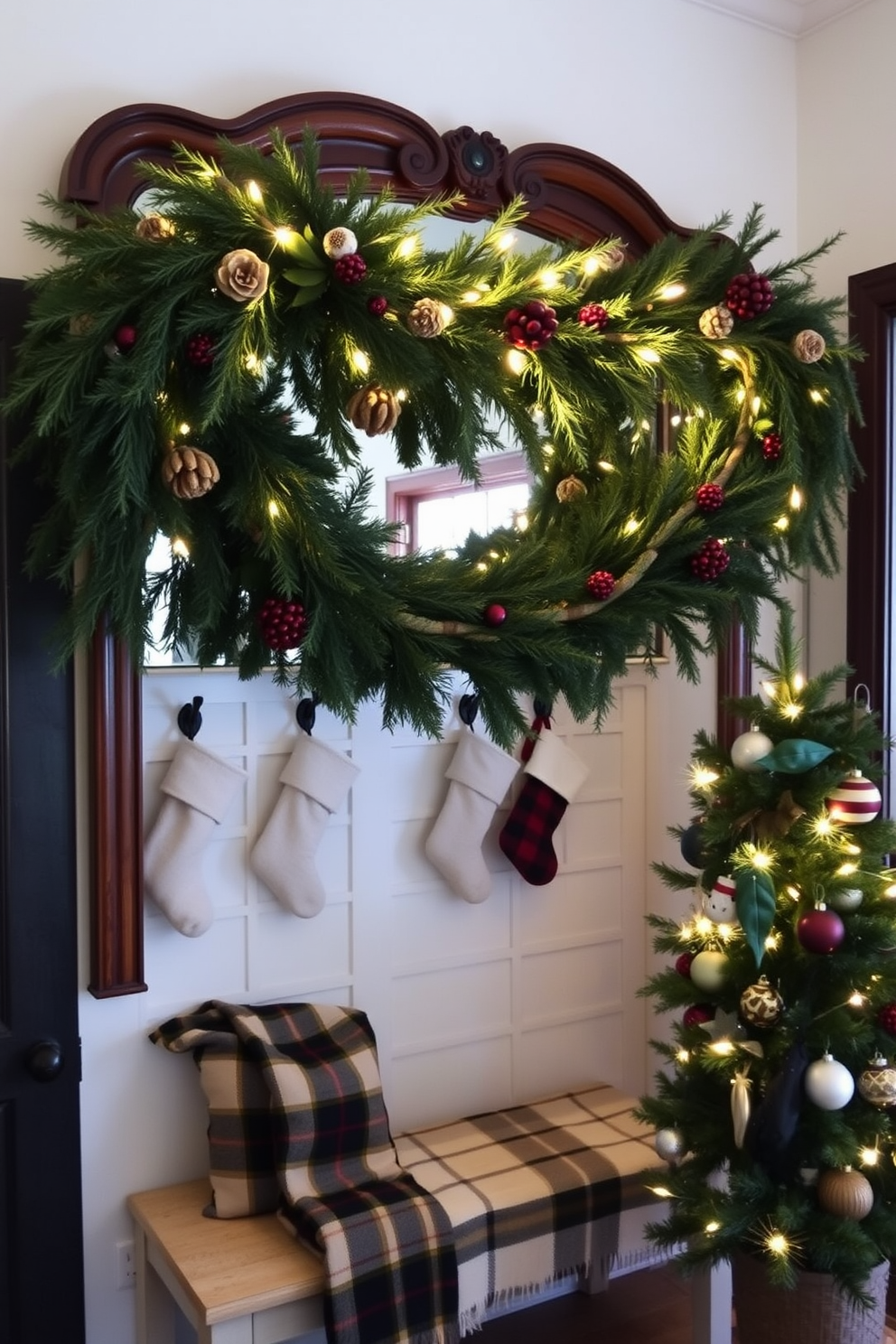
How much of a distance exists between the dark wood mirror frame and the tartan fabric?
2.48 ft

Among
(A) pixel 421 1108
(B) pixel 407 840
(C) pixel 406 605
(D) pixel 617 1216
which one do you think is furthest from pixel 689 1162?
(C) pixel 406 605

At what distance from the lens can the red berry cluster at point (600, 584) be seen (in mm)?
1835

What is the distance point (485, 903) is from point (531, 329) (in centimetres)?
118

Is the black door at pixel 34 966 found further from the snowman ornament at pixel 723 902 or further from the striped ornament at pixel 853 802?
the striped ornament at pixel 853 802

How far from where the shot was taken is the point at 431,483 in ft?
6.89

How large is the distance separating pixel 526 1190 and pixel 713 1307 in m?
0.40

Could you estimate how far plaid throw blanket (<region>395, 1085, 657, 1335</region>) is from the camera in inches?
77.7

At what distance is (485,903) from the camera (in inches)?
94.4

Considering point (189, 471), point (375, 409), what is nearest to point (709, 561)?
point (375, 409)

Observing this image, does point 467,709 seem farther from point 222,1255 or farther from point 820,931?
point 222,1255

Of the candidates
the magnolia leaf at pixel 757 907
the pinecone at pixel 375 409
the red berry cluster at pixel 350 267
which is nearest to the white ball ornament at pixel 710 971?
the magnolia leaf at pixel 757 907

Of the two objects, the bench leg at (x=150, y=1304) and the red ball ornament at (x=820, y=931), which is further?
the bench leg at (x=150, y=1304)

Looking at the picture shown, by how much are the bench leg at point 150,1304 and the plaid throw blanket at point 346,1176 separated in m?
0.24

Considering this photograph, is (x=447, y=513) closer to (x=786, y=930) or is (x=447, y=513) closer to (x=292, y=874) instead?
(x=292, y=874)
